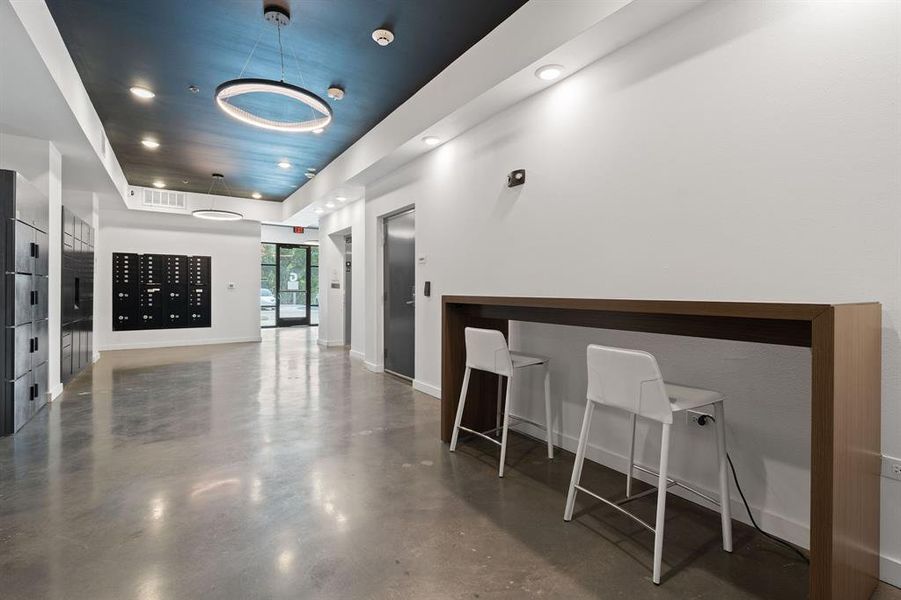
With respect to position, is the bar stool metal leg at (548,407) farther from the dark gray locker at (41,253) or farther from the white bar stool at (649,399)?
the dark gray locker at (41,253)

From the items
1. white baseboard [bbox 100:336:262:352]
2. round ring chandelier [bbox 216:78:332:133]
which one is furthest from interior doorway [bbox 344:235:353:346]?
round ring chandelier [bbox 216:78:332:133]

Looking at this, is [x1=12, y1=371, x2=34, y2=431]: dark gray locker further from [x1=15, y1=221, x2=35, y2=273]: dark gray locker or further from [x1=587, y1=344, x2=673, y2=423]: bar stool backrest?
[x1=587, y1=344, x2=673, y2=423]: bar stool backrest

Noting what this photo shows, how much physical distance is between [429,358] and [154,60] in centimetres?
373

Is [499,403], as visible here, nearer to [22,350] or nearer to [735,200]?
[735,200]

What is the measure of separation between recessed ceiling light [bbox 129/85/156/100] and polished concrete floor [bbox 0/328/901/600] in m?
3.18

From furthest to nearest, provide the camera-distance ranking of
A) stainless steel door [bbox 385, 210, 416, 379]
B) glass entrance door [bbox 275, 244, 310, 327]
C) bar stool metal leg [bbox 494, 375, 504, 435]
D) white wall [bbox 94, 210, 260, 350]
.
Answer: glass entrance door [bbox 275, 244, 310, 327] → white wall [bbox 94, 210, 260, 350] → stainless steel door [bbox 385, 210, 416, 379] → bar stool metal leg [bbox 494, 375, 504, 435]

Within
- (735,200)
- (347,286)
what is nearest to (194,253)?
(347,286)

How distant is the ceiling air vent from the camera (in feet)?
26.8

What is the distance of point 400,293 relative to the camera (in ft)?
18.3

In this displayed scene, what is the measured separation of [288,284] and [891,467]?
40.1 ft

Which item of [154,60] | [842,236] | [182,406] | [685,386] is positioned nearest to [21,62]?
[154,60]

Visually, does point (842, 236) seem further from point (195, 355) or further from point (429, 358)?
point (195, 355)

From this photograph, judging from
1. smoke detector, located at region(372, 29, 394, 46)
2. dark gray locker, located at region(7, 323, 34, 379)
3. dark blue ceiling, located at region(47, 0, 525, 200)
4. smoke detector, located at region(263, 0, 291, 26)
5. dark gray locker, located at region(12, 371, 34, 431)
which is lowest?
dark gray locker, located at region(12, 371, 34, 431)

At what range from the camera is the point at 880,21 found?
1.69 metres
